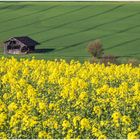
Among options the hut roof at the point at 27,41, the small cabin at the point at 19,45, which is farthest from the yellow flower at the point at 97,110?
the hut roof at the point at 27,41

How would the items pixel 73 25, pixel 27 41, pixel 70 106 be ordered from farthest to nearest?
pixel 73 25, pixel 27 41, pixel 70 106

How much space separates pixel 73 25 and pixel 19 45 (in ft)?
43.0

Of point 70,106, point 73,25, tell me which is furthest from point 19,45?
point 70,106

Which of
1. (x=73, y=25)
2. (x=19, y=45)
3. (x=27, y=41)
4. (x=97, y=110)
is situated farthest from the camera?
(x=73, y=25)

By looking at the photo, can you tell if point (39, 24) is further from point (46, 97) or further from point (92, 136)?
point (92, 136)

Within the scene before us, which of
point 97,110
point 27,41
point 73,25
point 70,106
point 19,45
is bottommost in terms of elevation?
point 97,110

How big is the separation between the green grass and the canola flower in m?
35.7

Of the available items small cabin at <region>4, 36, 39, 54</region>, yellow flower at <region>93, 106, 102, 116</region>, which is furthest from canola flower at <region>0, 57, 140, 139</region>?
small cabin at <region>4, 36, 39, 54</region>

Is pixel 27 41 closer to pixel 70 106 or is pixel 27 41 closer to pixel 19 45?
pixel 19 45

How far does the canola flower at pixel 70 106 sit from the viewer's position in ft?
36.9

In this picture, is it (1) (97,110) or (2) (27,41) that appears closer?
(1) (97,110)

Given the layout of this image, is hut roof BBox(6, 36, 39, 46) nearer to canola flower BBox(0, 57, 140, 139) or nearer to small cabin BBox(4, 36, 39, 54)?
small cabin BBox(4, 36, 39, 54)

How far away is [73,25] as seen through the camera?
74.6m

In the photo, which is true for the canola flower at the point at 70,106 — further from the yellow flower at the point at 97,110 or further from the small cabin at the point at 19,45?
the small cabin at the point at 19,45
